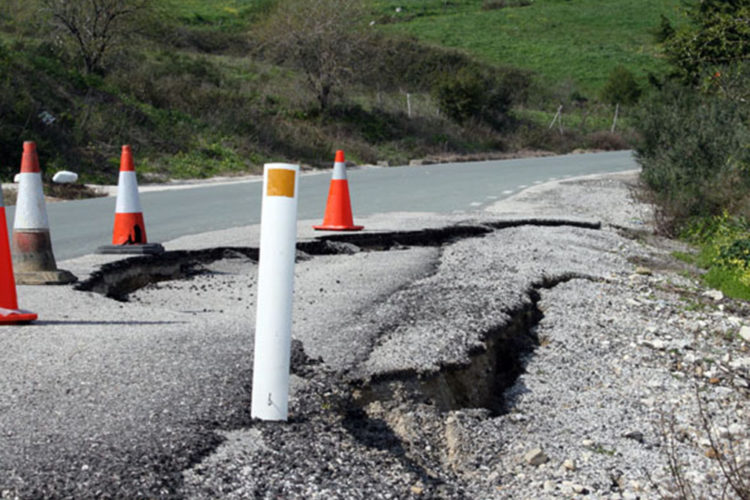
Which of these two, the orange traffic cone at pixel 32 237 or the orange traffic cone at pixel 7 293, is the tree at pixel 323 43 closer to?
the orange traffic cone at pixel 32 237

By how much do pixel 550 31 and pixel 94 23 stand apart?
57.7 meters

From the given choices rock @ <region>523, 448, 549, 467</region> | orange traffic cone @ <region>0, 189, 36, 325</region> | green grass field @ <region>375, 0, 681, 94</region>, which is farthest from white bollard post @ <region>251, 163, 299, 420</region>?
green grass field @ <region>375, 0, 681, 94</region>

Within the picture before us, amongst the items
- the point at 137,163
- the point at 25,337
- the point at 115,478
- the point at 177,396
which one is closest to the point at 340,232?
the point at 25,337

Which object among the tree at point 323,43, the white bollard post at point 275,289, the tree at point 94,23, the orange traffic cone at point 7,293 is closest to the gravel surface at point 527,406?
the white bollard post at point 275,289

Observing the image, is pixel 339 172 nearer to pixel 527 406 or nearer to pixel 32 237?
pixel 32 237

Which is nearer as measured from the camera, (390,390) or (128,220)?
(390,390)

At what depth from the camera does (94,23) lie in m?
27.0

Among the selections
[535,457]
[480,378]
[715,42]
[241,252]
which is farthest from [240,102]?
[535,457]

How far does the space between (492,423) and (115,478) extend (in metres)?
1.85

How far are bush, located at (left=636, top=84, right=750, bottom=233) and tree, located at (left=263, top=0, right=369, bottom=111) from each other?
2054 cm

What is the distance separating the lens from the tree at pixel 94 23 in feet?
87.9

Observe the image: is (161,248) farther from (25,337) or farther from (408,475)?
(408,475)

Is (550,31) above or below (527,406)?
above

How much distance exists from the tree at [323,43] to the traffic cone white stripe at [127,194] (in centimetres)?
2662
